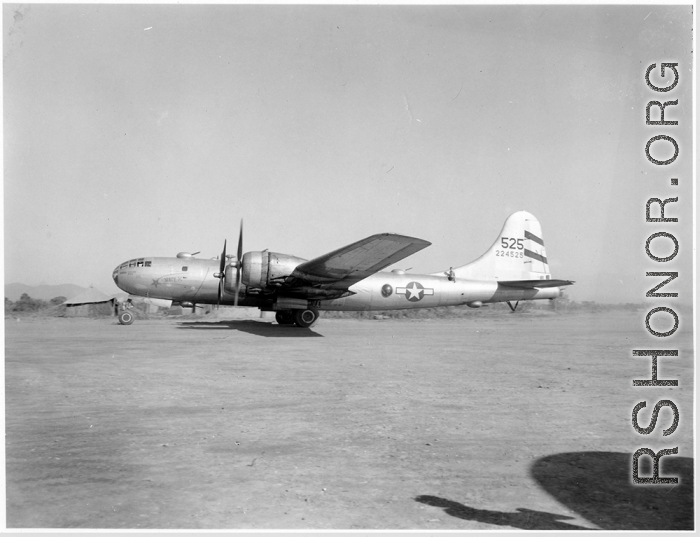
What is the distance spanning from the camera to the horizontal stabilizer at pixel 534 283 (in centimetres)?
1944

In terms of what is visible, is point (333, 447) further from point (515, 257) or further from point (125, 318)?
point (125, 318)

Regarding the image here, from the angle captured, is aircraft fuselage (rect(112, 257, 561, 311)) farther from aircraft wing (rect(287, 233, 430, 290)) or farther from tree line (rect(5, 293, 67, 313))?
tree line (rect(5, 293, 67, 313))

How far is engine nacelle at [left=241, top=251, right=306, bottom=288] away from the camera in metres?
16.5

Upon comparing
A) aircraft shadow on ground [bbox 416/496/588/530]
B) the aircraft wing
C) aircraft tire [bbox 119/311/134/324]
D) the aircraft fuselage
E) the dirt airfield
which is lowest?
aircraft shadow on ground [bbox 416/496/588/530]

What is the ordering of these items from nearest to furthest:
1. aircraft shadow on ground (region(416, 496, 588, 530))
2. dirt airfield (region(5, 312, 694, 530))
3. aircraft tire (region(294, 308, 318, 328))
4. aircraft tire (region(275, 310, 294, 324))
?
aircraft shadow on ground (region(416, 496, 588, 530)), dirt airfield (region(5, 312, 694, 530)), aircraft tire (region(294, 308, 318, 328)), aircraft tire (region(275, 310, 294, 324))

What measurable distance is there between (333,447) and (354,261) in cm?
1094

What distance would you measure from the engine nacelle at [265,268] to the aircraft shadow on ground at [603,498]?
1295cm

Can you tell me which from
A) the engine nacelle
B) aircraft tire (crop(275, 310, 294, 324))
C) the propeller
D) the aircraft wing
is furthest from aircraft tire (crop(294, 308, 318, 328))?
the propeller

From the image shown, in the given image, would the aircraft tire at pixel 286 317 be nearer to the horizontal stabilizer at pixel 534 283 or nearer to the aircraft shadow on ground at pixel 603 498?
the horizontal stabilizer at pixel 534 283

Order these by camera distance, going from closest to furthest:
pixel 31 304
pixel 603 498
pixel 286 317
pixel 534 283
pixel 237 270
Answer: pixel 603 498 < pixel 237 270 < pixel 286 317 < pixel 534 283 < pixel 31 304

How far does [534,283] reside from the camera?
65.3ft

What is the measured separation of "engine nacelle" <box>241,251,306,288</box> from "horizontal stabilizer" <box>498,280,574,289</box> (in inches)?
351

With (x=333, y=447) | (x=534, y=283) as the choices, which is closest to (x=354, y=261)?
(x=534, y=283)

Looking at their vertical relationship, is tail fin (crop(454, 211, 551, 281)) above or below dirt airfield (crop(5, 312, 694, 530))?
above
